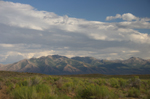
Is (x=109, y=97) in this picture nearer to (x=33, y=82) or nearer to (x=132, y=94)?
(x=132, y=94)

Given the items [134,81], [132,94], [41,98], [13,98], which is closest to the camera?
[41,98]

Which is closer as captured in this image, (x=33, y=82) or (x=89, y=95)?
(x=89, y=95)

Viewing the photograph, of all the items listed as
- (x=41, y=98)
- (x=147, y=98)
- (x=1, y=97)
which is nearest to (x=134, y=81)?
(x=147, y=98)

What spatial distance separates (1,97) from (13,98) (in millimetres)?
2967

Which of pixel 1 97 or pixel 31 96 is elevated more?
pixel 31 96

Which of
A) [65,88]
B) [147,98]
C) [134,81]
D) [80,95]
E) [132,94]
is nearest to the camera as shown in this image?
[147,98]

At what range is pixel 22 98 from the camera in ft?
35.7

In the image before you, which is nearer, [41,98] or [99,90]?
[41,98]

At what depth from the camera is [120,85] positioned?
23.4m

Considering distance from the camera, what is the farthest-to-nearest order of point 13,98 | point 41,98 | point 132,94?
point 132,94
point 13,98
point 41,98

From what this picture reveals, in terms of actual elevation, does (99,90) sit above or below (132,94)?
above

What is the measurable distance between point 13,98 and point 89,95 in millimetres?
6277

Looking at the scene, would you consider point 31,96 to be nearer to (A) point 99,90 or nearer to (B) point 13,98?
(B) point 13,98

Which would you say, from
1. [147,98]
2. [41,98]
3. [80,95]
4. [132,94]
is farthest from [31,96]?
[132,94]
